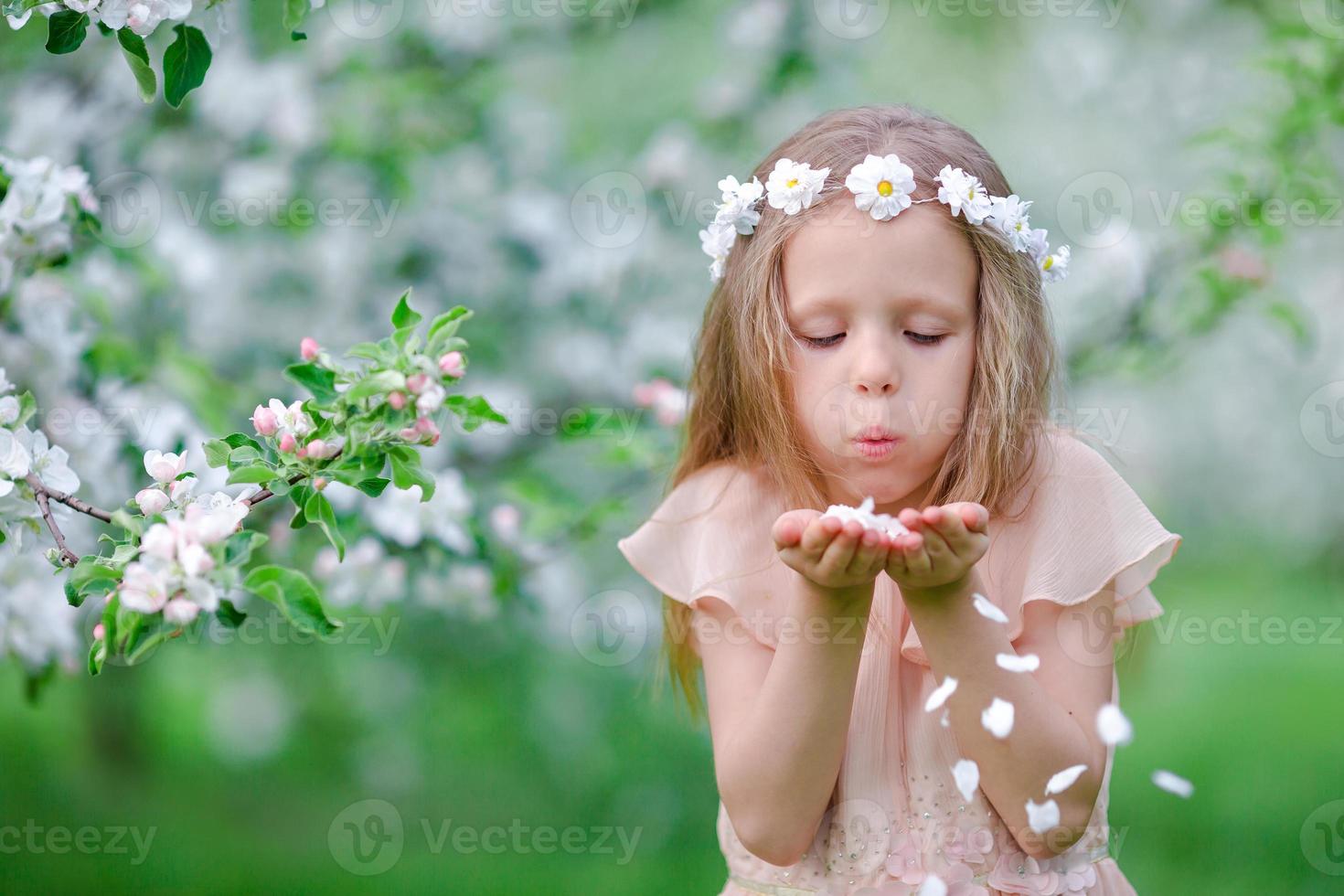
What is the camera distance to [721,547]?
143 centimetres

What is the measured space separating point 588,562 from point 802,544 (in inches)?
70.4

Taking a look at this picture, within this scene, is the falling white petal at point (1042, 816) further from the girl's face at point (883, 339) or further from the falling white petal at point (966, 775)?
the girl's face at point (883, 339)

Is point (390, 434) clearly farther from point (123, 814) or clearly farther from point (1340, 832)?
point (1340, 832)

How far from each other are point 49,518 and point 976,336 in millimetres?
912

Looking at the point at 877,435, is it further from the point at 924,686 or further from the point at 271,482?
the point at 271,482

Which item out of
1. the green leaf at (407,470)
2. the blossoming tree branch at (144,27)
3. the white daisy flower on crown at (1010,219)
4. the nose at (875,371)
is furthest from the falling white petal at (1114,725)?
the blossoming tree branch at (144,27)

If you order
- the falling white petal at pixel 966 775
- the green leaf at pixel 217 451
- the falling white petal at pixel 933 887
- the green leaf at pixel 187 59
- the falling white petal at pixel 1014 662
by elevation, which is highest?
the green leaf at pixel 187 59

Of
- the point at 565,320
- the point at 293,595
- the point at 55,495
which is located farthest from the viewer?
the point at 565,320

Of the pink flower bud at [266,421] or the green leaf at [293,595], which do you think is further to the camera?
the pink flower bud at [266,421]

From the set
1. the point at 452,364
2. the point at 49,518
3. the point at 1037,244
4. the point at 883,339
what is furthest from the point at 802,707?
the point at 49,518

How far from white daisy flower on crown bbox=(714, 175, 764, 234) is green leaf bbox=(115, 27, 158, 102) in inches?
23.7

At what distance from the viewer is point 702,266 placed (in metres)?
2.85

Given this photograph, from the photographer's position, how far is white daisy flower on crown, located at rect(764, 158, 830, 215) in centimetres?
133

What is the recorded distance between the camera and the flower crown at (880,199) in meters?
1.28
